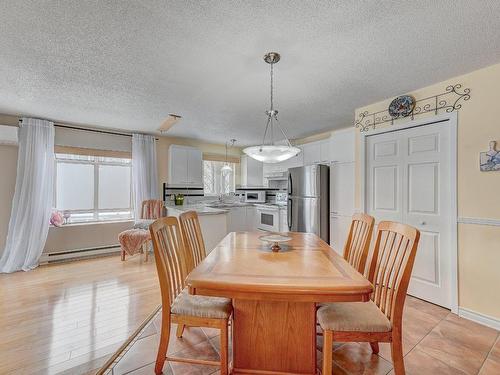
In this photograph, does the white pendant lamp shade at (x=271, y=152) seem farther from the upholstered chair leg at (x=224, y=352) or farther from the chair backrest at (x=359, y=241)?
the upholstered chair leg at (x=224, y=352)

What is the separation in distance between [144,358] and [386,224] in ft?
6.40

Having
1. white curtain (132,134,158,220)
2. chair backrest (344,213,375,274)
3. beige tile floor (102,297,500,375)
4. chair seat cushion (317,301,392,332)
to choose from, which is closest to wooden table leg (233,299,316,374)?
chair seat cushion (317,301,392,332)

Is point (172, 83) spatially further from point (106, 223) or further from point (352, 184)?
point (106, 223)

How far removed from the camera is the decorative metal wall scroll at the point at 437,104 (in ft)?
7.60

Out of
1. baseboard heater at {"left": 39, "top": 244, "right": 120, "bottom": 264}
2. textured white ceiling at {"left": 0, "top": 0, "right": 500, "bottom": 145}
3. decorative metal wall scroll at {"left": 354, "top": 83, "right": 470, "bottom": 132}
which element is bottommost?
baseboard heater at {"left": 39, "top": 244, "right": 120, "bottom": 264}

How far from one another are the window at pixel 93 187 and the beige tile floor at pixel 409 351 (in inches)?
122

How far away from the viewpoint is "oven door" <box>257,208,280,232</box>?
5086mm

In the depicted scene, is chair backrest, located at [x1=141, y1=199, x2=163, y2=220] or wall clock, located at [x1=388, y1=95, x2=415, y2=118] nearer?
wall clock, located at [x1=388, y1=95, x2=415, y2=118]

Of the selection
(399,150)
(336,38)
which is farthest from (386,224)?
(399,150)

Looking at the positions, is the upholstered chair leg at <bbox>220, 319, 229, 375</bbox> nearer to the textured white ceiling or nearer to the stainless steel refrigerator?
the textured white ceiling

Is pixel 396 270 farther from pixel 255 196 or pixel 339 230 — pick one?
pixel 255 196

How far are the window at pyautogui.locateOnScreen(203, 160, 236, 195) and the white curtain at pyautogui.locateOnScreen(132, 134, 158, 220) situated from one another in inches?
51.1

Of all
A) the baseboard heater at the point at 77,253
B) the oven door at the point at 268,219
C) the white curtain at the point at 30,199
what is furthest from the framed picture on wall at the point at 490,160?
the white curtain at the point at 30,199

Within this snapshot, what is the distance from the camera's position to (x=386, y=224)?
1.62m
